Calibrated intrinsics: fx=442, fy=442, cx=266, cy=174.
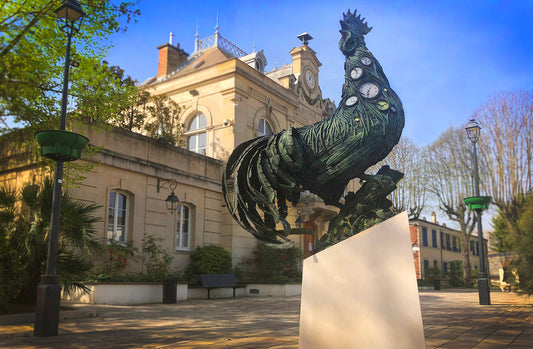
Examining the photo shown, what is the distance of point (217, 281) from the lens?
57.5 feet

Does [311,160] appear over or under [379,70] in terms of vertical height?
under

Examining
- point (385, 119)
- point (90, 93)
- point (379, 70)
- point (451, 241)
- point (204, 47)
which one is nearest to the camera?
point (385, 119)

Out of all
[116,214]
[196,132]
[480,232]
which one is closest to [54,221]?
[116,214]

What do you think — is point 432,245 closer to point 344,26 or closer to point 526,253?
point 526,253

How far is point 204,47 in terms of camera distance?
2984cm

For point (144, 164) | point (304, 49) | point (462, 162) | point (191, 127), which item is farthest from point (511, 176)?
point (144, 164)

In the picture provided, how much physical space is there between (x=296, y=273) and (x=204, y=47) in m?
16.7

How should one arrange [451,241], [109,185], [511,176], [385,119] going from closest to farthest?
[385,119]
[109,185]
[511,176]
[451,241]

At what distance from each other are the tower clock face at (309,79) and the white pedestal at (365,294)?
82.1ft

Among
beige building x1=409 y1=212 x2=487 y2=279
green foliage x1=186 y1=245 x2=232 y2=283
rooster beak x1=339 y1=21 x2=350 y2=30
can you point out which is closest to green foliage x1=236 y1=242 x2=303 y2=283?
green foliage x1=186 y1=245 x2=232 y2=283

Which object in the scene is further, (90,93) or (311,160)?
(90,93)

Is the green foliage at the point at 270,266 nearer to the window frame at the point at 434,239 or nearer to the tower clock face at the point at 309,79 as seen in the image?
the tower clock face at the point at 309,79

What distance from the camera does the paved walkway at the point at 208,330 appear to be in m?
6.56

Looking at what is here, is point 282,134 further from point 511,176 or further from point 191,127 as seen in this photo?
point 511,176
